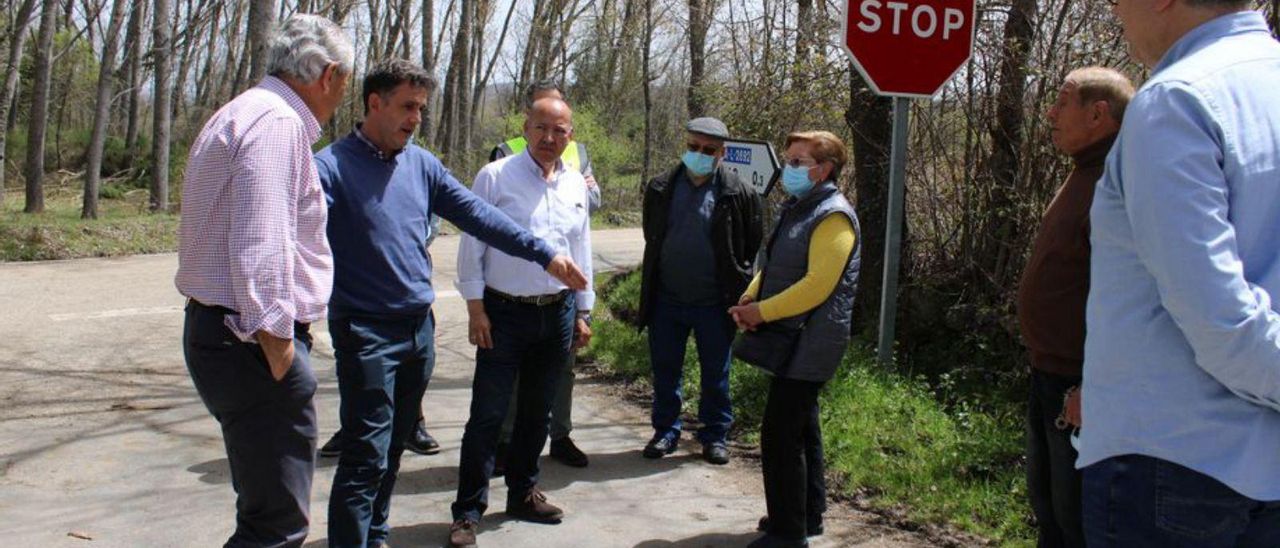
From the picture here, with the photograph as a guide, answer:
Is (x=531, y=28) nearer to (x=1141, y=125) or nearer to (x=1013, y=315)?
(x=1013, y=315)

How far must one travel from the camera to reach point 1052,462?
11.7 ft

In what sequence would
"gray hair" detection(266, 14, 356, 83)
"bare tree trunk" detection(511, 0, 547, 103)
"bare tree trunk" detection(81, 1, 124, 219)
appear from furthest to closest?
"bare tree trunk" detection(511, 0, 547, 103) → "bare tree trunk" detection(81, 1, 124, 219) → "gray hair" detection(266, 14, 356, 83)

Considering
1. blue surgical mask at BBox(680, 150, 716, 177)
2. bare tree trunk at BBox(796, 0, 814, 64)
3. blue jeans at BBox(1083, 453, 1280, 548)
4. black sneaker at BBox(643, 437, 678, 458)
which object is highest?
bare tree trunk at BBox(796, 0, 814, 64)

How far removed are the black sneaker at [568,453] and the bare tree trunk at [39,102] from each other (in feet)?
55.2

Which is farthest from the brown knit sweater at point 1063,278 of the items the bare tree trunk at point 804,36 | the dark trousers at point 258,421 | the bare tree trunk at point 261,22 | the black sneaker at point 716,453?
the bare tree trunk at point 261,22

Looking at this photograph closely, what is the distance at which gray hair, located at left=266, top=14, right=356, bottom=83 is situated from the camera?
10.7 feet

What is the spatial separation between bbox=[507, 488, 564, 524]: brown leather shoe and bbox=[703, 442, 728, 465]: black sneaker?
1311 mm

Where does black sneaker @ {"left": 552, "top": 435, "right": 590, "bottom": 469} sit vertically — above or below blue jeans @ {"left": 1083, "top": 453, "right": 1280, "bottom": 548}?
below

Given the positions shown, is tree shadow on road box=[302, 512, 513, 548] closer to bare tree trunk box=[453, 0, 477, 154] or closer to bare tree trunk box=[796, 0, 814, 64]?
bare tree trunk box=[796, 0, 814, 64]

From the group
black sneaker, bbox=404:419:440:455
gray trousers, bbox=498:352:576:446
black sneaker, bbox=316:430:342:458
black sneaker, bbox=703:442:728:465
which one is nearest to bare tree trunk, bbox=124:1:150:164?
black sneaker, bbox=316:430:342:458

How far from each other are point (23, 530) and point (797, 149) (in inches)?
143

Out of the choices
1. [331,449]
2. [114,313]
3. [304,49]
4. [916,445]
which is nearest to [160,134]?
[114,313]

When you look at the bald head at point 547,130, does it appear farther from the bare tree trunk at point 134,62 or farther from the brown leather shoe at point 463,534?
the bare tree trunk at point 134,62

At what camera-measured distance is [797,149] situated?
483cm
